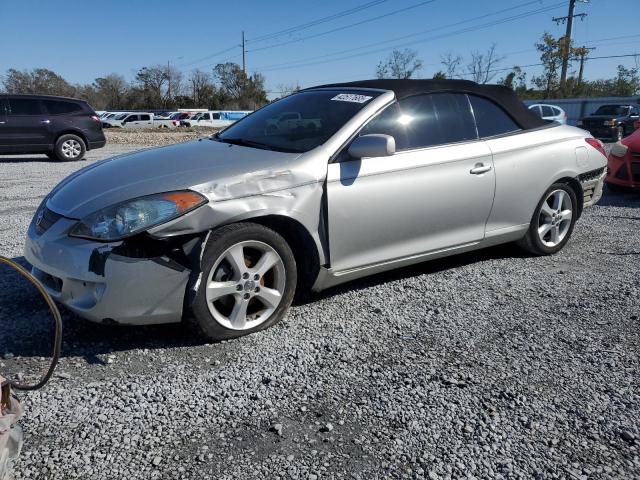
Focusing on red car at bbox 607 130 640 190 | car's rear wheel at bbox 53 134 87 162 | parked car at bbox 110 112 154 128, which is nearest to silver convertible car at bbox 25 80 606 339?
red car at bbox 607 130 640 190

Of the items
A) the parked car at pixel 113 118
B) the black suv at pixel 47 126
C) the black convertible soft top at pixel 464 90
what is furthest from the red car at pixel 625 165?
the parked car at pixel 113 118

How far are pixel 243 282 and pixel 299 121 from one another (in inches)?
57.3

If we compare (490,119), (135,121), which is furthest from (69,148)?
(135,121)

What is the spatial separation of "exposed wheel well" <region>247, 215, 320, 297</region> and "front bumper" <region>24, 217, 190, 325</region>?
642 millimetres

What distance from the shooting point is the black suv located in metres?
13.4

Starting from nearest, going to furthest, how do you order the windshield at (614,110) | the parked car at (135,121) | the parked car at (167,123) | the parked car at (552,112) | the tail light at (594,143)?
the tail light at (594,143) → the parked car at (552,112) → the windshield at (614,110) → the parked car at (167,123) → the parked car at (135,121)

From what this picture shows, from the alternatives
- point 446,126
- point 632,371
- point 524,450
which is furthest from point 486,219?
point 524,450

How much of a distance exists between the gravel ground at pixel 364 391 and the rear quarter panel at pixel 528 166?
2.20ft

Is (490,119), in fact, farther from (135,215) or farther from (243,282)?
(135,215)

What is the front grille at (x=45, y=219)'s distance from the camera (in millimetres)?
3219

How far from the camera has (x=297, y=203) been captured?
333 cm

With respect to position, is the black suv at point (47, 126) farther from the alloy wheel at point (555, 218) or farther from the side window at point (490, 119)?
the alloy wheel at point (555, 218)

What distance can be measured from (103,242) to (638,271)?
4.19 metres

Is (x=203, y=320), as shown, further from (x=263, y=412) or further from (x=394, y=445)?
(x=394, y=445)
